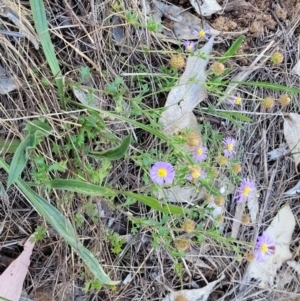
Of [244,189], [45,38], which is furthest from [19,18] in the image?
[244,189]

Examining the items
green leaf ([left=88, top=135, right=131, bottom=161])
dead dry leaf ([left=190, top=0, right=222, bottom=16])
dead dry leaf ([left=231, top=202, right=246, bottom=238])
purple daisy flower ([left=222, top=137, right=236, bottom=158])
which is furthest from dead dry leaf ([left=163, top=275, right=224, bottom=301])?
dead dry leaf ([left=190, top=0, right=222, bottom=16])

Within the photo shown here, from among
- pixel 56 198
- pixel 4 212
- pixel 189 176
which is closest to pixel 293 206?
pixel 189 176

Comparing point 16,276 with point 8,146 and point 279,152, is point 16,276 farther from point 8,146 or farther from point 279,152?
point 279,152

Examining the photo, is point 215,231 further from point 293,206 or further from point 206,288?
point 293,206

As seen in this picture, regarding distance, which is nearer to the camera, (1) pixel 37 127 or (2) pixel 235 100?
(1) pixel 37 127

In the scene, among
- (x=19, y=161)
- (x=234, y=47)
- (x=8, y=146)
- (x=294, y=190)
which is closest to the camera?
(x=19, y=161)

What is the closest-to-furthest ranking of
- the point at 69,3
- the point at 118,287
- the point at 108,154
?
the point at 108,154 < the point at 69,3 < the point at 118,287

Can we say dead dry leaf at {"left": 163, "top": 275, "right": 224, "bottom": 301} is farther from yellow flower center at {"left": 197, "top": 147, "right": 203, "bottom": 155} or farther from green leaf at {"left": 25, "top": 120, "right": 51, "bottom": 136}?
green leaf at {"left": 25, "top": 120, "right": 51, "bottom": 136}
